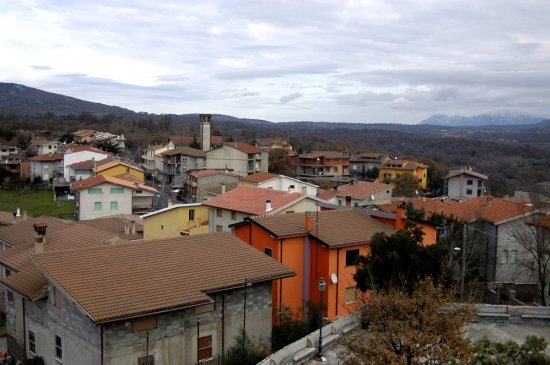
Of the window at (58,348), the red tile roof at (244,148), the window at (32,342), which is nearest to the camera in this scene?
the window at (58,348)

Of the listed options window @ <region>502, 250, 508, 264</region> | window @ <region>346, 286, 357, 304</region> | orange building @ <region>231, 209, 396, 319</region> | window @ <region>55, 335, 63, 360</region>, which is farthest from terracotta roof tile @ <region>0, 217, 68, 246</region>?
window @ <region>502, 250, 508, 264</region>

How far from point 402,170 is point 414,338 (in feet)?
266

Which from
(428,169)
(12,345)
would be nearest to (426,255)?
(12,345)

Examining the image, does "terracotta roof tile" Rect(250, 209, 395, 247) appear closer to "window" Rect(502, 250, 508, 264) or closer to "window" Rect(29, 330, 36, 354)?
"window" Rect(502, 250, 508, 264)

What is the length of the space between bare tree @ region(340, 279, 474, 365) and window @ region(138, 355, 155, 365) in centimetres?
708

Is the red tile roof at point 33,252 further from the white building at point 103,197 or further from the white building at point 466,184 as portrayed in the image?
the white building at point 466,184

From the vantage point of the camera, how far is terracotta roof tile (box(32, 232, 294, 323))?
15531 mm

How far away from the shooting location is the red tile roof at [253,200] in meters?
35.3

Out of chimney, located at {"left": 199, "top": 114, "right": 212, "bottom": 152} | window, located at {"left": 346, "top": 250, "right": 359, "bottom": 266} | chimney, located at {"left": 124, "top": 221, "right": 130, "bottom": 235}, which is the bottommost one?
chimney, located at {"left": 124, "top": 221, "right": 130, "bottom": 235}

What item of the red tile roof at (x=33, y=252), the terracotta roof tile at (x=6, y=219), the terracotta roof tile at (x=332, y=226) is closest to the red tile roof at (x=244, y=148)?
the terracotta roof tile at (x=6, y=219)

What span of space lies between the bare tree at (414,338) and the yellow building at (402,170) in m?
77.2

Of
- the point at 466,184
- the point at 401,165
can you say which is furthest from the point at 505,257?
the point at 401,165

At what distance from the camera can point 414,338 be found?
10227 mm

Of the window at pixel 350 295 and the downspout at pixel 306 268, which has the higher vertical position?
the downspout at pixel 306 268
